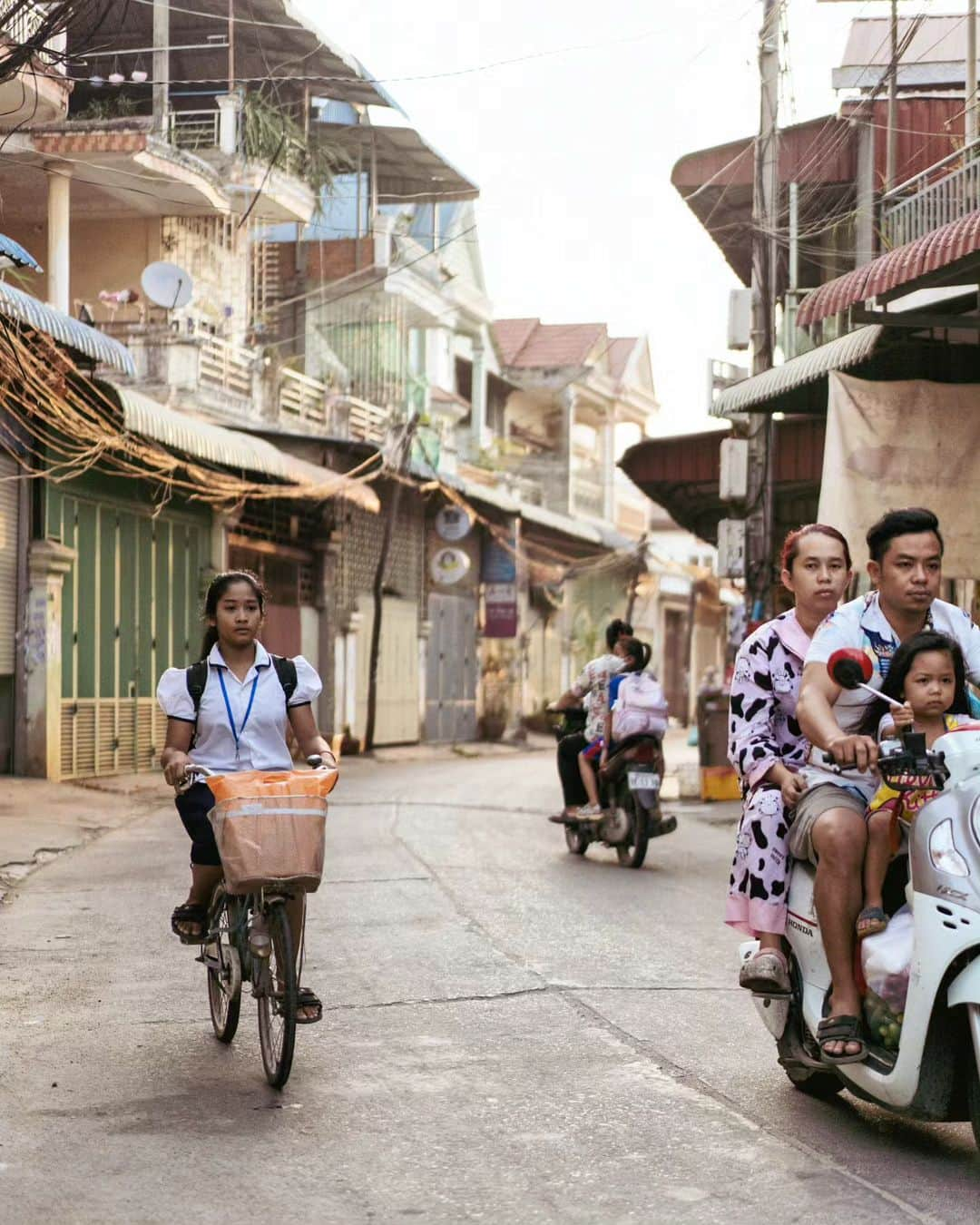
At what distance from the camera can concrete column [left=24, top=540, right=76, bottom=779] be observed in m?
18.5

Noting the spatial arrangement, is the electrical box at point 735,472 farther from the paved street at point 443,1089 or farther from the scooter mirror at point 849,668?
the scooter mirror at point 849,668

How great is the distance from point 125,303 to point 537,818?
1119 cm

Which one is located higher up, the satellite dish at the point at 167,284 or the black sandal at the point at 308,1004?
the satellite dish at the point at 167,284

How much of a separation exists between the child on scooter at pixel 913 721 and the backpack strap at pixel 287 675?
2268mm

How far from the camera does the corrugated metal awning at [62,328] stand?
15008 millimetres

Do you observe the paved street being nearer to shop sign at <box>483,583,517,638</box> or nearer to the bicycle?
the bicycle

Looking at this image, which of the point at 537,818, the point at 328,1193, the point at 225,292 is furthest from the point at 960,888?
the point at 225,292

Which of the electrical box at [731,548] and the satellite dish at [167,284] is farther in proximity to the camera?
the satellite dish at [167,284]

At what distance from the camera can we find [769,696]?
18.3 feet

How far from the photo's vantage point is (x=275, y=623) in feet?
88.2

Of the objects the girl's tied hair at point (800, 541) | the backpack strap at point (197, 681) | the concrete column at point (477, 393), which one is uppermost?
the concrete column at point (477, 393)

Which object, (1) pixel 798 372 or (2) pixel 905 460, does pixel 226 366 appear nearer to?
(1) pixel 798 372

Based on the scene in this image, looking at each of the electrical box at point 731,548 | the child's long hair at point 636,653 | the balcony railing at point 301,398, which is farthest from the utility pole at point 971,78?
the balcony railing at point 301,398

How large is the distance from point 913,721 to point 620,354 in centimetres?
4814
